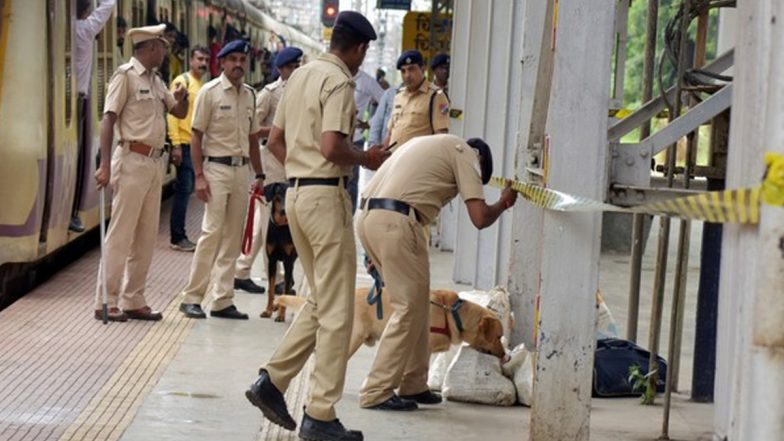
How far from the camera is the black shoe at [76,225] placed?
12695 mm

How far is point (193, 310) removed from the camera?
1078 centimetres

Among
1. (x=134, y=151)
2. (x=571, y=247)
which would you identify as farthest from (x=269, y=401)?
(x=134, y=151)

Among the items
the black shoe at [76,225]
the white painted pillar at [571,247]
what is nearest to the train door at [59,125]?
the black shoe at [76,225]

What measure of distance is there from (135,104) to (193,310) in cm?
161

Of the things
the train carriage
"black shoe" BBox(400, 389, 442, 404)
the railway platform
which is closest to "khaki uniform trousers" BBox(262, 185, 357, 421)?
the railway platform

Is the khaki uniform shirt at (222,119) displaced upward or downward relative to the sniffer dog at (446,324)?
upward

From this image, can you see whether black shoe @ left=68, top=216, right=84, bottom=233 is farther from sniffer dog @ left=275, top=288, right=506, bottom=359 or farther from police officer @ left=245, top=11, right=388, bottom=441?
police officer @ left=245, top=11, right=388, bottom=441

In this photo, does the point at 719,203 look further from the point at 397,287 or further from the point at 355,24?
the point at 397,287

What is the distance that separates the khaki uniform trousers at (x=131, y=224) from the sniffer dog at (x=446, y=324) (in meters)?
2.17

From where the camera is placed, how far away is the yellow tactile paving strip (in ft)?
23.6

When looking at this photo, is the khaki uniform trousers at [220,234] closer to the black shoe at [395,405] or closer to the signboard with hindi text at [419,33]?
the black shoe at [395,405]

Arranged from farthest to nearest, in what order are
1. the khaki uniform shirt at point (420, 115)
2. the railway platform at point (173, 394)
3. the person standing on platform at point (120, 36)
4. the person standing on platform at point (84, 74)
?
1. the person standing on platform at point (120, 36)
2. the person standing on platform at point (84, 74)
3. the khaki uniform shirt at point (420, 115)
4. the railway platform at point (173, 394)

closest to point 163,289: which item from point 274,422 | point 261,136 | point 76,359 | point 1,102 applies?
point 261,136

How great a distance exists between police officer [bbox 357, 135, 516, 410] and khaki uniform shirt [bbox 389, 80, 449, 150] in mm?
4151
